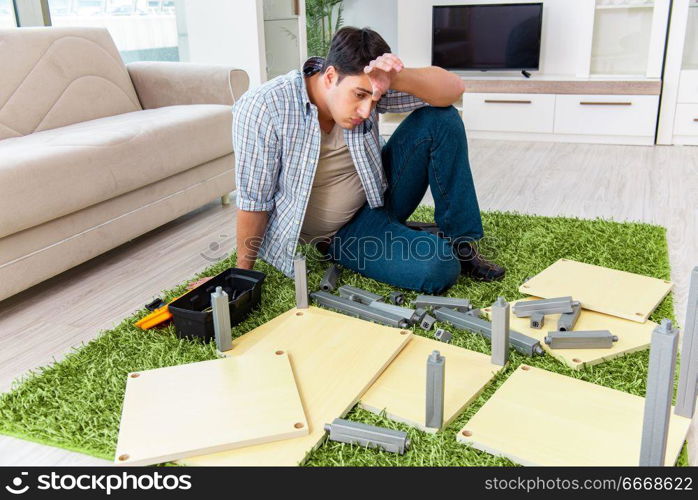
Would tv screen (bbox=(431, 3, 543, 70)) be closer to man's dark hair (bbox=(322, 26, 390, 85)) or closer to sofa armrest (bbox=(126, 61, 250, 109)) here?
sofa armrest (bbox=(126, 61, 250, 109))

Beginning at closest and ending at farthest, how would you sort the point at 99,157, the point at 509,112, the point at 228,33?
the point at 99,157, the point at 228,33, the point at 509,112

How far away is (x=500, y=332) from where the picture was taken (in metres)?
1.45

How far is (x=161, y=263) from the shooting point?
230 cm

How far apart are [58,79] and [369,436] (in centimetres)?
220

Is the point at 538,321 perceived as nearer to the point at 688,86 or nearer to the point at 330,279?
the point at 330,279

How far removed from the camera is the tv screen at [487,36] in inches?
169

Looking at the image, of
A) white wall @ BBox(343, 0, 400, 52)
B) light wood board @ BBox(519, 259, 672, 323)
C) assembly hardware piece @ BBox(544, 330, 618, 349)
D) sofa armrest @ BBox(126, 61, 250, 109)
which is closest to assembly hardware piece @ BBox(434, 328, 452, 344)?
assembly hardware piece @ BBox(544, 330, 618, 349)

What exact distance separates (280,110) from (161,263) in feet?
2.79

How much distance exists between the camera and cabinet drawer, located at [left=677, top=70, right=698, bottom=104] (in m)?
3.87

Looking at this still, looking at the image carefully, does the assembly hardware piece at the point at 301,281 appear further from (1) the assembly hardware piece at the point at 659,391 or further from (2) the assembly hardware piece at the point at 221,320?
(1) the assembly hardware piece at the point at 659,391

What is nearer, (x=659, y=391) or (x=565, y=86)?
(x=659, y=391)

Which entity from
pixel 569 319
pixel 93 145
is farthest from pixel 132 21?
pixel 569 319
